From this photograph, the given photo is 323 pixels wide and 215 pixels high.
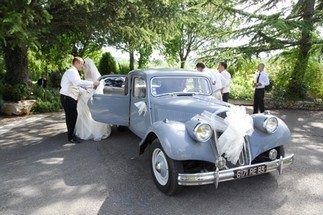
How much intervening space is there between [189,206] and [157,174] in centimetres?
74

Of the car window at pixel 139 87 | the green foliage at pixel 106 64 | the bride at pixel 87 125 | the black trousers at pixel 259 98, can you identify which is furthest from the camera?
the green foliage at pixel 106 64

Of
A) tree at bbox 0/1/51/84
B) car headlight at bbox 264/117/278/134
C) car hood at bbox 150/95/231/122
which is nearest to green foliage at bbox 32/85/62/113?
tree at bbox 0/1/51/84

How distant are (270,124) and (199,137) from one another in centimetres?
119

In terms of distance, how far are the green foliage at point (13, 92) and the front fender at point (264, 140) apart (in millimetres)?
8942

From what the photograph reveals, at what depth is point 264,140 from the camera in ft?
13.0

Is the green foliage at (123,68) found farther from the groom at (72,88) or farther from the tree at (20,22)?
the groom at (72,88)

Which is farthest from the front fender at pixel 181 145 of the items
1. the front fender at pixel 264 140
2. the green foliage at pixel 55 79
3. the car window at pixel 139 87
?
the green foliage at pixel 55 79

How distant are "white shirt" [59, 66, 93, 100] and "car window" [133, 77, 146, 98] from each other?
1.17 meters

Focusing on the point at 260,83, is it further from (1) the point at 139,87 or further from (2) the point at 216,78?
(1) the point at 139,87

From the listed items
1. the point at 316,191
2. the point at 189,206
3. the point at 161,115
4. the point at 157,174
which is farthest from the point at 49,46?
the point at 316,191

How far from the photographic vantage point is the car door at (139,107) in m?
4.96

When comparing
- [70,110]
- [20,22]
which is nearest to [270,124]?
[70,110]

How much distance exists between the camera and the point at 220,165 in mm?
3637

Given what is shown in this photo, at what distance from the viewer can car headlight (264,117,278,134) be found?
4.01m
